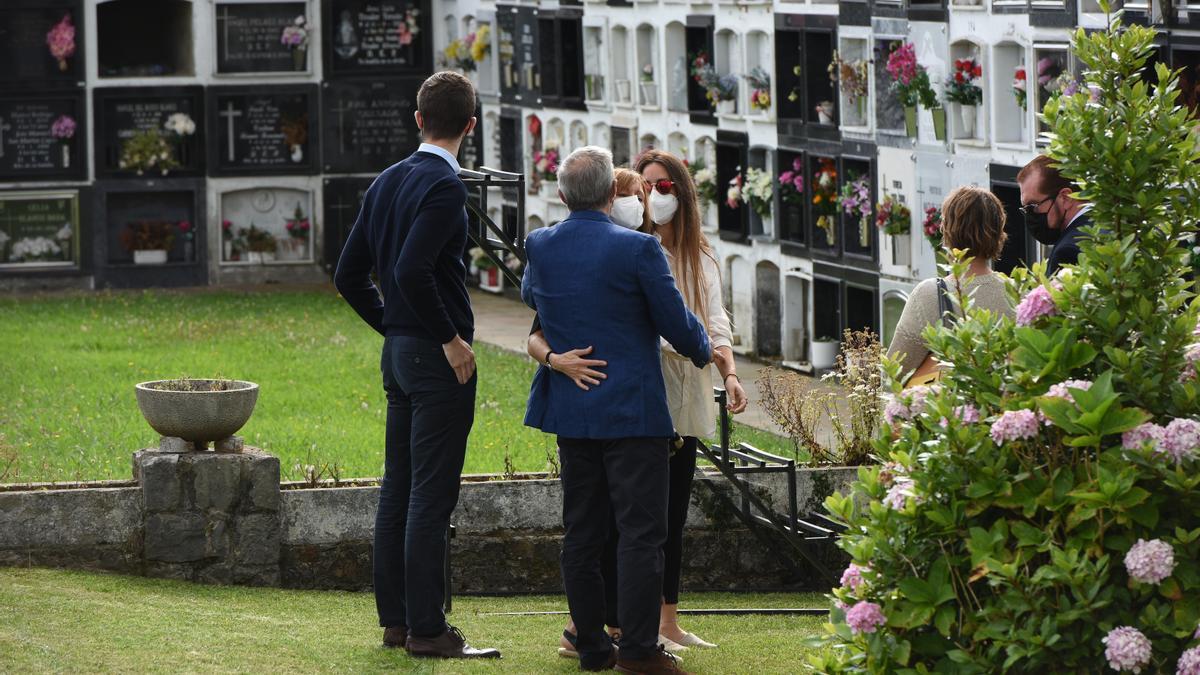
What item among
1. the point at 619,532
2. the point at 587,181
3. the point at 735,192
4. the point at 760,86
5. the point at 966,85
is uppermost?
the point at 760,86

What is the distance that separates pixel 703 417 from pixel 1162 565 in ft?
7.11

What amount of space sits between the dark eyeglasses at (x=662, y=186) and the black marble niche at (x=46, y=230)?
710 inches

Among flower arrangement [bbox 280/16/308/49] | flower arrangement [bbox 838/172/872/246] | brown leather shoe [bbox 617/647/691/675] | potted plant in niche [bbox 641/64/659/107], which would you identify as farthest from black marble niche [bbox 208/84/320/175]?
brown leather shoe [bbox 617/647/691/675]

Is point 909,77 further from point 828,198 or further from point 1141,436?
point 1141,436

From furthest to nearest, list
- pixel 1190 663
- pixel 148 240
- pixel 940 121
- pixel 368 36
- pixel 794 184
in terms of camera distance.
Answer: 1. pixel 368 36
2. pixel 148 240
3. pixel 794 184
4. pixel 940 121
5. pixel 1190 663

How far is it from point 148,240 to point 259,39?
269 cm

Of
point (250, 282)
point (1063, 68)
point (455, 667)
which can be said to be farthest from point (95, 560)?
point (250, 282)

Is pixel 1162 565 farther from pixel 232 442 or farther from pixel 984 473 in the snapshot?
pixel 232 442

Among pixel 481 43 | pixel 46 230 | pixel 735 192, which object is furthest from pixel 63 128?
pixel 735 192

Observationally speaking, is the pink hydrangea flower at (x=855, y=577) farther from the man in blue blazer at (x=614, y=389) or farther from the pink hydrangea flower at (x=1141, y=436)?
the man in blue blazer at (x=614, y=389)

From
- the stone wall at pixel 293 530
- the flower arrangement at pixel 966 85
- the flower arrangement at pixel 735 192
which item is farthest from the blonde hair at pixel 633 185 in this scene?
the flower arrangement at pixel 735 192

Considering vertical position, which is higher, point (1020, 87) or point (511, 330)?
point (1020, 87)

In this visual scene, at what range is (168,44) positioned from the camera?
2353 cm

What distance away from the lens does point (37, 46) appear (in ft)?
74.0
